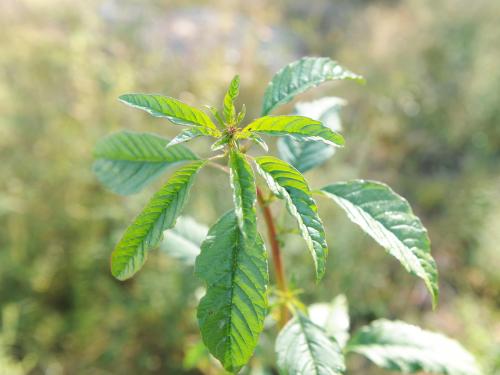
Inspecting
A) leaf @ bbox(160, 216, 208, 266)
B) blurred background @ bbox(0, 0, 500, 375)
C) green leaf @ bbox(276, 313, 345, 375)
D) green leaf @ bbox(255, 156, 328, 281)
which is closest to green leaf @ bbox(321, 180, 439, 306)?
green leaf @ bbox(255, 156, 328, 281)

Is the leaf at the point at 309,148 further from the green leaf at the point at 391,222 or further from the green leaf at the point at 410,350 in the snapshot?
the green leaf at the point at 410,350

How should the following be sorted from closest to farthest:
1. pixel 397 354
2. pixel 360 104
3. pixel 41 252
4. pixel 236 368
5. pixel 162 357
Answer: pixel 236 368
pixel 397 354
pixel 162 357
pixel 41 252
pixel 360 104

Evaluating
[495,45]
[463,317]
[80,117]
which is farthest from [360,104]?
[80,117]

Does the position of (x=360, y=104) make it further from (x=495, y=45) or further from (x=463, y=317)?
(x=463, y=317)

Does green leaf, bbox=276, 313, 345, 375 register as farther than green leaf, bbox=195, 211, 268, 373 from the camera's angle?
Yes

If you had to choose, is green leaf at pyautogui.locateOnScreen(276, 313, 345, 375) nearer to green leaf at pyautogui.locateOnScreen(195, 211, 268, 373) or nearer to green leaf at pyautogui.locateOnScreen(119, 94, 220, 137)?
green leaf at pyautogui.locateOnScreen(195, 211, 268, 373)

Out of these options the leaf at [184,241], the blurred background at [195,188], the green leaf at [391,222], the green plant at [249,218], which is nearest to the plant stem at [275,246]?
the green plant at [249,218]

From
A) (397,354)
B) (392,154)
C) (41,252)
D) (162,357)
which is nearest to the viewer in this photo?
(397,354)
